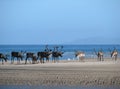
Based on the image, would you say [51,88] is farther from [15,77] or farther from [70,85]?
[15,77]

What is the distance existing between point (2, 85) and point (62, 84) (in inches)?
125

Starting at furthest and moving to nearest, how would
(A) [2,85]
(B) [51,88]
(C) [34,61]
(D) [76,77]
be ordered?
(C) [34,61] → (D) [76,77] → (A) [2,85] → (B) [51,88]

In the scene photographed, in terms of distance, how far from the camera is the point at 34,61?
127 feet

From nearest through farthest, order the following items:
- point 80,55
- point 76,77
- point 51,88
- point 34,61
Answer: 1. point 51,88
2. point 76,77
3. point 34,61
4. point 80,55

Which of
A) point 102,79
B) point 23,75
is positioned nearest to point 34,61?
point 23,75

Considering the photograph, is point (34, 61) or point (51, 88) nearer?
point (51, 88)

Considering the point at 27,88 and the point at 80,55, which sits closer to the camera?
the point at 27,88

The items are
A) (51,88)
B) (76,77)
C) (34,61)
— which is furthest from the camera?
(34,61)

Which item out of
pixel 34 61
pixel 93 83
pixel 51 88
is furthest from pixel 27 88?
pixel 34 61

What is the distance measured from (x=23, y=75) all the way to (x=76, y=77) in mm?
3500

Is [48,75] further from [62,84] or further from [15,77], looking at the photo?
[62,84]

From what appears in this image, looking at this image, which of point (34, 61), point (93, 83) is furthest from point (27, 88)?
point (34, 61)

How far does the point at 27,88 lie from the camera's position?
21.7 m

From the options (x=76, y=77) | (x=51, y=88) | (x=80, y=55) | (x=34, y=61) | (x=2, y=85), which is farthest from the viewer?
(x=80, y=55)
